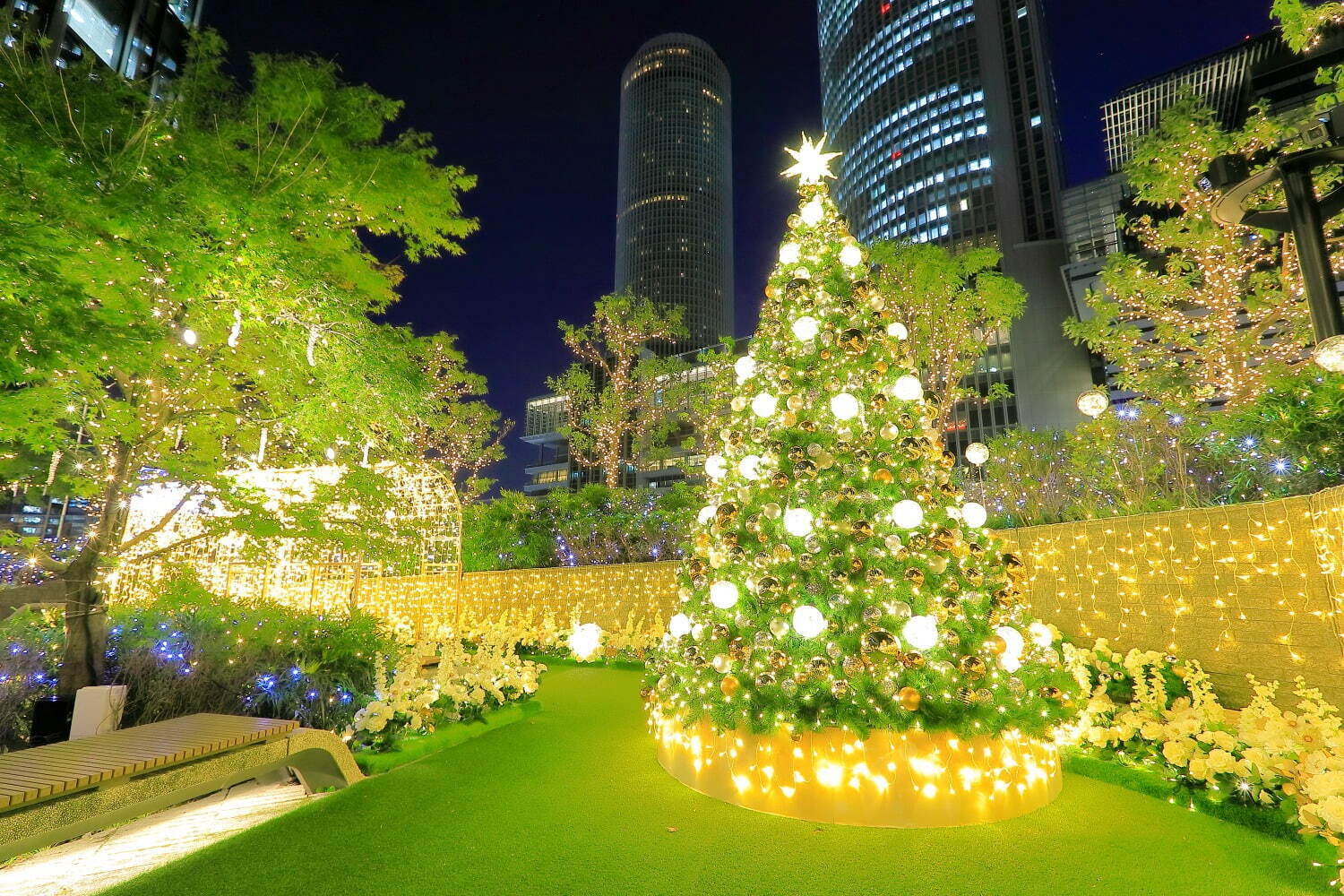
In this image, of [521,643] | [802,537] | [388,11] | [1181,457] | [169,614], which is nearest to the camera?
[802,537]

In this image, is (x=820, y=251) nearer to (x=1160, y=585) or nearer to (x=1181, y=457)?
(x=1160, y=585)

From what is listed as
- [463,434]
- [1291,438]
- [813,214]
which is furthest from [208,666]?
[463,434]

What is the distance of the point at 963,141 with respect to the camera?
57.9 metres

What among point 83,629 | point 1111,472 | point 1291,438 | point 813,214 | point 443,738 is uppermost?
point 813,214

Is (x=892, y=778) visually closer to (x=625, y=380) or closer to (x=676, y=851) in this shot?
(x=676, y=851)

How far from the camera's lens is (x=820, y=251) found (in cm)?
433

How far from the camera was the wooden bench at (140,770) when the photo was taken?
233 cm

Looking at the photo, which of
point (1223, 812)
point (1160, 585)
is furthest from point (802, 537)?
point (1160, 585)

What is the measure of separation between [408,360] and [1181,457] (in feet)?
34.8

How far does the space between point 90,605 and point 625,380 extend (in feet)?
51.6

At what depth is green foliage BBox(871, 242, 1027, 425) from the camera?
539 inches

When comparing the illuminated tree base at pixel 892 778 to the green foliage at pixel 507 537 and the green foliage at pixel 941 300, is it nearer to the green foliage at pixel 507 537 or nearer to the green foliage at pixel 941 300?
the green foliage at pixel 507 537

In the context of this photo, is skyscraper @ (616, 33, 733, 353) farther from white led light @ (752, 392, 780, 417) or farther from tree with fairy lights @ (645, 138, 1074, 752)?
white led light @ (752, 392, 780, 417)

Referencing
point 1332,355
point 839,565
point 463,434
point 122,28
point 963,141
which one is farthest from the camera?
point 963,141
